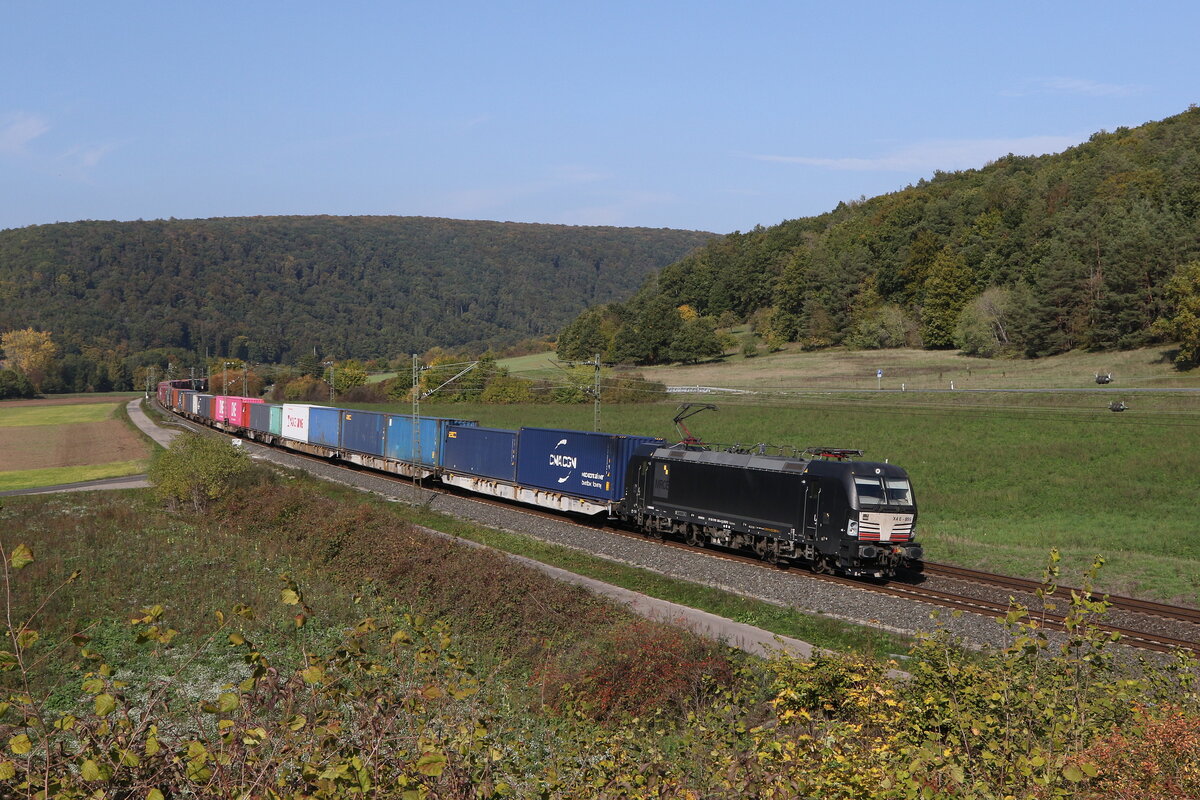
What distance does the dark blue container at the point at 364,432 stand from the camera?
50656 millimetres

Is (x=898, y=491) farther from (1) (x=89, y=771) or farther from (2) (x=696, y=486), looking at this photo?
(1) (x=89, y=771)

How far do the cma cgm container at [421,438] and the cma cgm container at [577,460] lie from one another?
20.4ft

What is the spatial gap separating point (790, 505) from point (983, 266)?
244 ft

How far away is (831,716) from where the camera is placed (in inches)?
520

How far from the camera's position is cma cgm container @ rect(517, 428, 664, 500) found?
33.2m

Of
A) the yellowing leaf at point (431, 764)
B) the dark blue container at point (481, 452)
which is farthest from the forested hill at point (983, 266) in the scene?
the yellowing leaf at point (431, 764)

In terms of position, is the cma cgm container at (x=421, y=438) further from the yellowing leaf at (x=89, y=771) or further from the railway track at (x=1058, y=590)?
the yellowing leaf at (x=89, y=771)

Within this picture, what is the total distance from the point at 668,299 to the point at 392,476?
3311 inches

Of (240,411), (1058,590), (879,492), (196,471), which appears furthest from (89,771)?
(240,411)

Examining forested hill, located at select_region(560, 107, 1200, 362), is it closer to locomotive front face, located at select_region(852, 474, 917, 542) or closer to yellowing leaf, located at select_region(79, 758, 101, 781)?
locomotive front face, located at select_region(852, 474, 917, 542)

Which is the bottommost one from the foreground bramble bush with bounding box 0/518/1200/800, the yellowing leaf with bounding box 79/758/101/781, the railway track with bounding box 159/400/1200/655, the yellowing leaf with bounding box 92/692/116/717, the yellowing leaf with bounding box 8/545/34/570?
the railway track with bounding box 159/400/1200/655

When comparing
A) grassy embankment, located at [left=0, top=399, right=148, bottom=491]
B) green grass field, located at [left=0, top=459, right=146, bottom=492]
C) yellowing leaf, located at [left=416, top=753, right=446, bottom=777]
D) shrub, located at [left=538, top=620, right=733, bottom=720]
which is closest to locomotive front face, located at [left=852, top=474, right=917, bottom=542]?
shrub, located at [left=538, top=620, right=733, bottom=720]

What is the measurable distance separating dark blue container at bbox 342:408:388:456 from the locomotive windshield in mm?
32006

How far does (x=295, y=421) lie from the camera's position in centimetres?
6206
